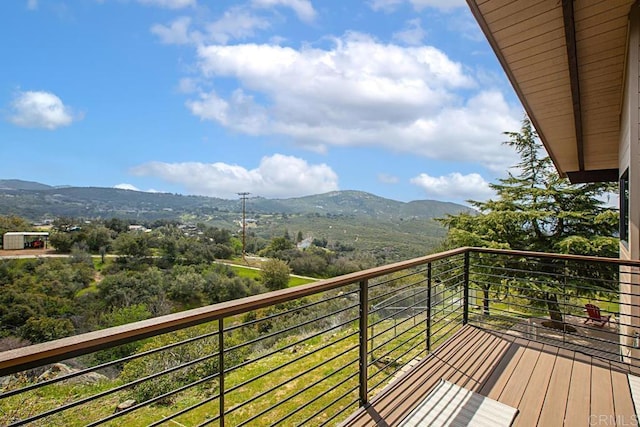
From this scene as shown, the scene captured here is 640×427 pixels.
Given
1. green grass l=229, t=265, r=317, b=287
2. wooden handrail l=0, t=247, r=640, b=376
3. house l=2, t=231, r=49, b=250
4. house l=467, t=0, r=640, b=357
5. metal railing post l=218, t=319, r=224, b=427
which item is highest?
house l=467, t=0, r=640, b=357

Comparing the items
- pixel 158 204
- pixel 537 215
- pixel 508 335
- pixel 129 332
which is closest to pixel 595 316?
pixel 537 215

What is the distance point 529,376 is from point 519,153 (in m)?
10.8

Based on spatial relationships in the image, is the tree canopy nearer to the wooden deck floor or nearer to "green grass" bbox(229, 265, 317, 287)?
the wooden deck floor

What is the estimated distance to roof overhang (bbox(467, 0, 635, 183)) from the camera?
2.75 meters

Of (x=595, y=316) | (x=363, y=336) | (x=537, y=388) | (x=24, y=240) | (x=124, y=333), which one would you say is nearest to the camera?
(x=124, y=333)

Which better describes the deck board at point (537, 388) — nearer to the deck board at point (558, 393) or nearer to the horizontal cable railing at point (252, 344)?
the deck board at point (558, 393)

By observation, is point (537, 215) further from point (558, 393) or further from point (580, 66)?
point (558, 393)

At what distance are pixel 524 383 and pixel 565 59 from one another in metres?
2.94

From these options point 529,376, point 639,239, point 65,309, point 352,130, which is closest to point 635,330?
point 639,239

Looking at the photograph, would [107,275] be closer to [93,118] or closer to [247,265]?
[247,265]

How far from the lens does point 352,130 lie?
62594 millimetres

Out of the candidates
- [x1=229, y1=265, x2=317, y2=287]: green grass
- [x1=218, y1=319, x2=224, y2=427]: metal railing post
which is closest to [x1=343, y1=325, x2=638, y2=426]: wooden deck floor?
[x1=218, y1=319, x2=224, y2=427]: metal railing post

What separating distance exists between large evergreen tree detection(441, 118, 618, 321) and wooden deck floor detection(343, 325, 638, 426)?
681cm

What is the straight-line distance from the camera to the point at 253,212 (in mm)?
59562
